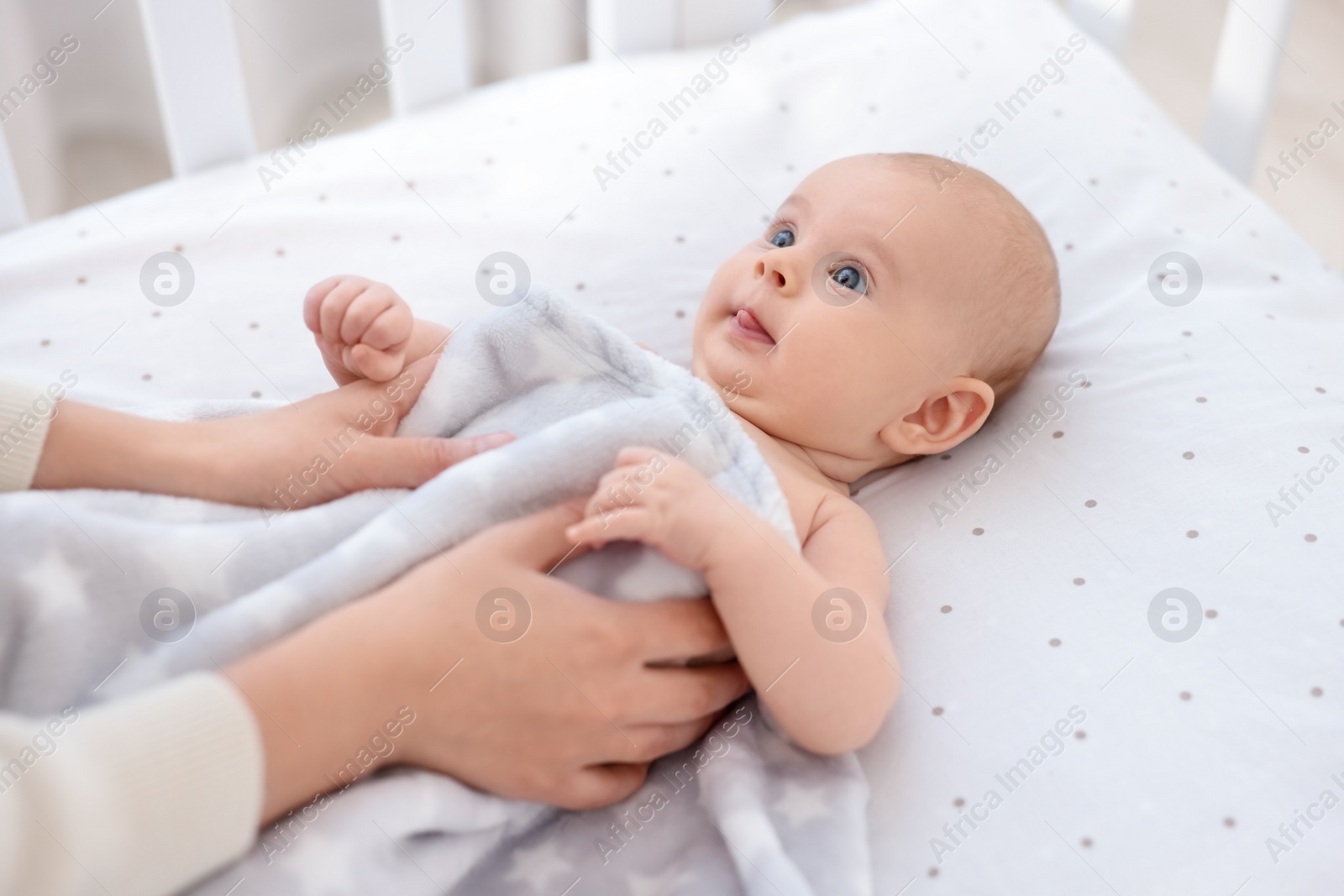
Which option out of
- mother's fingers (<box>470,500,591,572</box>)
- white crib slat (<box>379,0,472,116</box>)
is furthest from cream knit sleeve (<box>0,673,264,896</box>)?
white crib slat (<box>379,0,472,116</box>)

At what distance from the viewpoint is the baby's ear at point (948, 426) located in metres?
0.99

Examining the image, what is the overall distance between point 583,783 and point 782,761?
0.50ft

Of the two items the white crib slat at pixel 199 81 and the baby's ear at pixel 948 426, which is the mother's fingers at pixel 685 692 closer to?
the baby's ear at pixel 948 426

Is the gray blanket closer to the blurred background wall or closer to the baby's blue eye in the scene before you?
the baby's blue eye

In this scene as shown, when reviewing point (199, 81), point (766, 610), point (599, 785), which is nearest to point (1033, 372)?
point (766, 610)

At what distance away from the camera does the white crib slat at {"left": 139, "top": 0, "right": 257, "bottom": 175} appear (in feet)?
3.82

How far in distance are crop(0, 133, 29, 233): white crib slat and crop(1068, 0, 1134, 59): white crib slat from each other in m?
1.32

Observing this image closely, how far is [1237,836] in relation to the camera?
2.39ft

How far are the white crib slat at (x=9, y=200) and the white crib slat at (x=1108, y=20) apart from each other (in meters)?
1.32

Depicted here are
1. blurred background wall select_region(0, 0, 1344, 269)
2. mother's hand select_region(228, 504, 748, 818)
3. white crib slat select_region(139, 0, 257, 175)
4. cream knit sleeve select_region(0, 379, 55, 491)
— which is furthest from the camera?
blurred background wall select_region(0, 0, 1344, 269)

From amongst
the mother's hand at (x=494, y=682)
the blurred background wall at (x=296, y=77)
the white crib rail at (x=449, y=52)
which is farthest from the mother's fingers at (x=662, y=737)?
the blurred background wall at (x=296, y=77)

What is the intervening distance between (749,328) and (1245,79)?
74 centimetres

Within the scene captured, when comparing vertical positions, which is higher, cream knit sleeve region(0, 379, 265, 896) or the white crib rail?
the white crib rail

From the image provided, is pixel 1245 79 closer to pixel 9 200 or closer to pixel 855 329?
pixel 855 329
